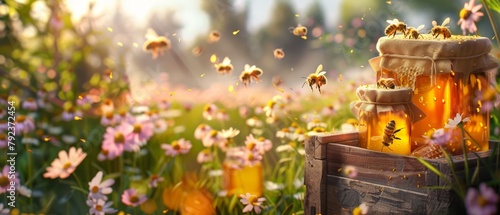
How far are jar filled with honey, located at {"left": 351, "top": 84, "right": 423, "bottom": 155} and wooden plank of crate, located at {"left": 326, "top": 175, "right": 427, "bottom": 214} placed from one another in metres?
0.15

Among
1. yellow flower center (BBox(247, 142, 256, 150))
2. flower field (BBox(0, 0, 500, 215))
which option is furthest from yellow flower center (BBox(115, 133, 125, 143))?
yellow flower center (BBox(247, 142, 256, 150))

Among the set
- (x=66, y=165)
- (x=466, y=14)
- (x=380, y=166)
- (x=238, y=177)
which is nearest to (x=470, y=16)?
(x=466, y=14)

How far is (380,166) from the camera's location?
2.57 m

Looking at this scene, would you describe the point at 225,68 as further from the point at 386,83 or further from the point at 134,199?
the point at 386,83

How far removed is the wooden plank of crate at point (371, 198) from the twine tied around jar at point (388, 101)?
26 centimetres

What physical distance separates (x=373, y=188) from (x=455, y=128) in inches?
14.2

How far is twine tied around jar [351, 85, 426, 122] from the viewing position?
259 centimetres

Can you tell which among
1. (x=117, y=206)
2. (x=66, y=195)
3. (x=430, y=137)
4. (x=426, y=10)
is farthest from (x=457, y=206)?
(x=426, y=10)

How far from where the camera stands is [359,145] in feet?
9.23

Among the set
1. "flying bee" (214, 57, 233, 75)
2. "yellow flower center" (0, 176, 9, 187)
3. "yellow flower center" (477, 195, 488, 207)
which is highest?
"flying bee" (214, 57, 233, 75)

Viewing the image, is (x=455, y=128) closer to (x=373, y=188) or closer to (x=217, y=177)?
(x=373, y=188)

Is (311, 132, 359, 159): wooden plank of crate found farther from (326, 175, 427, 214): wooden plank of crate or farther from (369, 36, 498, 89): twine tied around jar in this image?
(369, 36, 498, 89): twine tied around jar

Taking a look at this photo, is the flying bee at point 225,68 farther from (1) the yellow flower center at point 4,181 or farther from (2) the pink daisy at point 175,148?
(1) the yellow flower center at point 4,181

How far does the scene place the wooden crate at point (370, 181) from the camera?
240 cm
